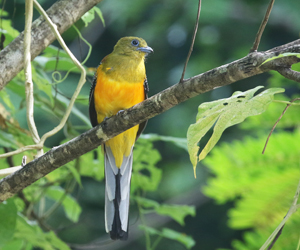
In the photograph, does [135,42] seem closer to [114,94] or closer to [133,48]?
[133,48]

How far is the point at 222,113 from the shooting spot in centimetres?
136

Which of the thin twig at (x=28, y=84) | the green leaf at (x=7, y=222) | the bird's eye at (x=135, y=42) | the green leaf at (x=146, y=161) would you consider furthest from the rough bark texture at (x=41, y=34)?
the bird's eye at (x=135, y=42)

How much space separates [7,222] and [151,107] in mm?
1024

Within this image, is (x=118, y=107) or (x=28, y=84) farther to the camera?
(x=118, y=107)

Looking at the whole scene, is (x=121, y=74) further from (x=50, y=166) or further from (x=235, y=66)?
(x=235, y=66)

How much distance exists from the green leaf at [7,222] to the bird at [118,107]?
2.79ft

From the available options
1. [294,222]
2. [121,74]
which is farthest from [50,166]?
[294,222]

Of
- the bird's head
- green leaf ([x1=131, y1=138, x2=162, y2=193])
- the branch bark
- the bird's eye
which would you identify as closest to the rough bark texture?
the branch bark

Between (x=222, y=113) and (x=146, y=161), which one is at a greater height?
(x=222, y=113)

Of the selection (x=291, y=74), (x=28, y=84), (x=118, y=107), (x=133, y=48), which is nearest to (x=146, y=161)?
(x=118, y=107)

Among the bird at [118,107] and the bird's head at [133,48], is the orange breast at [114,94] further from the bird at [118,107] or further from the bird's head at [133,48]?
the bird's head at [133,48]

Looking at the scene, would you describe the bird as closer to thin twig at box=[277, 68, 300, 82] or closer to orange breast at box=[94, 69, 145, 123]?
orange breast at box=[94, 69, 145, 123]

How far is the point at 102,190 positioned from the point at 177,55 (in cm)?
307

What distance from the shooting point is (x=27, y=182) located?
6.01 feet
